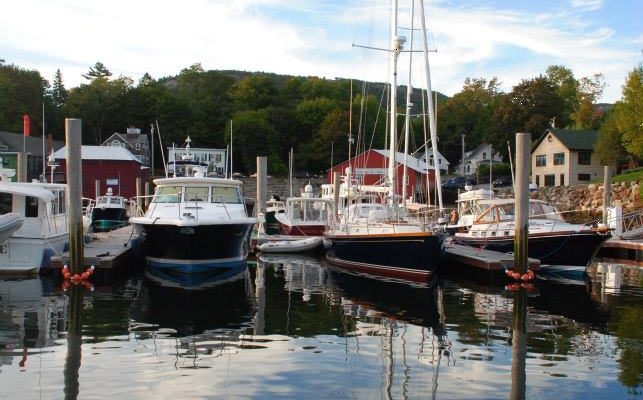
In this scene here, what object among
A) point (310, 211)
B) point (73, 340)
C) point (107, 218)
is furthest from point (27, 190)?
point (107, 218)

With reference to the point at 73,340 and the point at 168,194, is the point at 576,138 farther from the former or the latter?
the point at 73,340

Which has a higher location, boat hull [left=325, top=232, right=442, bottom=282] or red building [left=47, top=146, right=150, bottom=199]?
red building [left=47, top=146, right=150, bottom=199]

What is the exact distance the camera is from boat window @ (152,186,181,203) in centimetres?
2289

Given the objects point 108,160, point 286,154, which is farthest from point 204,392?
point 286,154

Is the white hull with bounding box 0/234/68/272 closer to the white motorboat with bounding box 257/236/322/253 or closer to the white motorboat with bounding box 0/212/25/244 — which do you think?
the white motorboat with bounding box 0/212/25/244

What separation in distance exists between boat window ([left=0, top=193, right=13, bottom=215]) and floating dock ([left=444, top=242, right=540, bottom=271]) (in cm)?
1432

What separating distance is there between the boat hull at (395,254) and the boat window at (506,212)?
651 centimetres

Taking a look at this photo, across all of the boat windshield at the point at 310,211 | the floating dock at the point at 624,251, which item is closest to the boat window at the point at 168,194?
the boat windshield at the point at 310,211

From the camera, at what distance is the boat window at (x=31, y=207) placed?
20547 mm

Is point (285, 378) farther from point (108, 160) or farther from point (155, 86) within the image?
point (155, 86)

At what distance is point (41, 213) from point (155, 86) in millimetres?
→ 78397

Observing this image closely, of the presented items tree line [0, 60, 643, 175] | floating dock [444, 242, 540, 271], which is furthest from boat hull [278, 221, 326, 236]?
tree line [0, 60, 643, 175]

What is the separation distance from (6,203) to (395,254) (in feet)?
39.0

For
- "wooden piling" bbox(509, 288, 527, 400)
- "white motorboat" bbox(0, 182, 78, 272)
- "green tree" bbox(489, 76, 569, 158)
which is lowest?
"wooden piling" bbox(509, 288, 527, 400)
